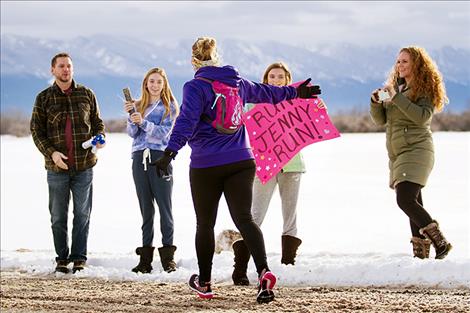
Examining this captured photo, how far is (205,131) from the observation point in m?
5.23

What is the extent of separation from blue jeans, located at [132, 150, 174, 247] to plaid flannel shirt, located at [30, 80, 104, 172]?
0.48 meters

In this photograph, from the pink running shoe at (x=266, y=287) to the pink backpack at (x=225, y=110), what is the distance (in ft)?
2.96

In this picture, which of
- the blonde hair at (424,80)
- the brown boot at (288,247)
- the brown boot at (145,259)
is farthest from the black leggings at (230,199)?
the blonde hair at (424,80)

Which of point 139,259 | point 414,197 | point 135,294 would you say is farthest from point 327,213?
point 135,294

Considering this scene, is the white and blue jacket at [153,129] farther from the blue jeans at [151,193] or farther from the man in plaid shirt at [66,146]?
the man in plaid shirt at [66,146]

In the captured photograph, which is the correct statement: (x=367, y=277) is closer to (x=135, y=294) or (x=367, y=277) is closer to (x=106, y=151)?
(x=135, y=294)

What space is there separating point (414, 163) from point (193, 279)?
6.35 feet

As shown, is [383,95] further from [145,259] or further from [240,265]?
[145,259]

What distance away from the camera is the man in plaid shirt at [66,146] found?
700 cm

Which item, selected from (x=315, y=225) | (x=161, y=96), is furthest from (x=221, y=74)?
(x=315, y=225)

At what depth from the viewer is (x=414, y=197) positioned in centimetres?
624

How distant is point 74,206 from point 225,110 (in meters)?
2.44

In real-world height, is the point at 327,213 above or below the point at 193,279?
above

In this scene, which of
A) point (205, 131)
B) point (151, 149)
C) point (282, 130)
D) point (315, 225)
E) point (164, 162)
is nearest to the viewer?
point (164, 162)
